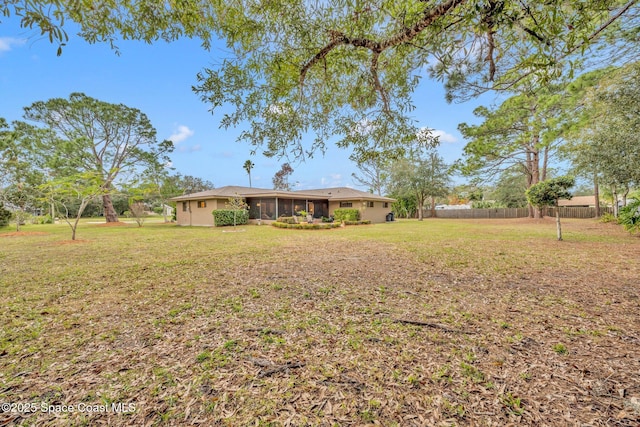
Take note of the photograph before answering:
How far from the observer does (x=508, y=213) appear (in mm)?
28562

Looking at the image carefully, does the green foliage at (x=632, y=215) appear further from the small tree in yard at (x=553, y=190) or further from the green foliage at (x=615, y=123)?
the small tree in yard at (x=553, y=190)

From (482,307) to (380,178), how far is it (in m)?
30.3

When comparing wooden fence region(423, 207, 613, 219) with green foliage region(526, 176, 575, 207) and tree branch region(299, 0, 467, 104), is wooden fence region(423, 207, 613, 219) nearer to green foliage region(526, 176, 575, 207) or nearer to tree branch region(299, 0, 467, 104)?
green foliage region(526, 176, 575, 207)

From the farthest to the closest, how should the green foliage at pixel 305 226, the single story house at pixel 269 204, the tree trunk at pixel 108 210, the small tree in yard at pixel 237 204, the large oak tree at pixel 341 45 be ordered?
the tree trunk at pixel 108 210 < the single story house at pixel 269 204 < the small tree in yard at pixel 237 204 < the green foliage at pixel 305 226 < the large oak tree at pixel 341 45

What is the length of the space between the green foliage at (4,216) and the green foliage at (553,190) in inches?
1222

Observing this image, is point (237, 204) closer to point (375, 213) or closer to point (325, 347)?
point (375, 213)

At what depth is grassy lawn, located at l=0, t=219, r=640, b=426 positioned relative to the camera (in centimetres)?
166

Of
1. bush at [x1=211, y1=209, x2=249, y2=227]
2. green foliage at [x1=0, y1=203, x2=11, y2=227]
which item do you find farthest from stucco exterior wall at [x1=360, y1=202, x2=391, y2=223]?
green foliage at [x1=0, y1=203, x2=11, y2=227]

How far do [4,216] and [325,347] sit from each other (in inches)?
1085

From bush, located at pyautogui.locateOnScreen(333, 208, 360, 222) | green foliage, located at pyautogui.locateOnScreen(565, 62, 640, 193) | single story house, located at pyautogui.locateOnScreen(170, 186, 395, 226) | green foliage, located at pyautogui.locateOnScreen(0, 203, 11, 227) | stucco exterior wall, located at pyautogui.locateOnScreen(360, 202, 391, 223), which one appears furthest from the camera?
stucco exterior wall, located at pyautogui.locateOnScreen(360, 202, 391, 223)

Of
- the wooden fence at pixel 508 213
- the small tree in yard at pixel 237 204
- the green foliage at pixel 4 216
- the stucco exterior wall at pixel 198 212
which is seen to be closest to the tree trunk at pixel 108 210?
the green foliage at pixel 4 216

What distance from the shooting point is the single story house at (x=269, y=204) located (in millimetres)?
19328

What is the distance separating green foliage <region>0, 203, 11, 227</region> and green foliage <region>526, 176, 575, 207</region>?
31.0 metres

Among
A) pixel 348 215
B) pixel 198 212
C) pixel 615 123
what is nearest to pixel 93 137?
pixel 198 212
